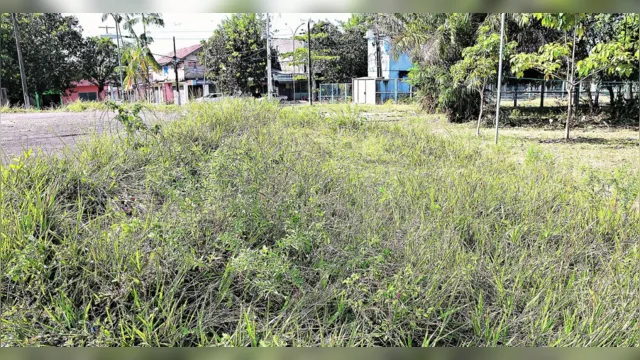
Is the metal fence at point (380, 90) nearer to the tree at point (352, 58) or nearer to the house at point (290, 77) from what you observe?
the tree at point (352, 58)

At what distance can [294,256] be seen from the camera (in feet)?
8.04

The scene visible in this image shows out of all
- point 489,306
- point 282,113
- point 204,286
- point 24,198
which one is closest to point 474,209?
point 489,306

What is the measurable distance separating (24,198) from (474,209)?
2.85 m

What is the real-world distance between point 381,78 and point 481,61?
617 centimetres

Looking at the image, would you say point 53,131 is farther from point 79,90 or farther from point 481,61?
point 79,90

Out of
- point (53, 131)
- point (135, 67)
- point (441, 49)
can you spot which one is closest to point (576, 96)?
point (441, 49)

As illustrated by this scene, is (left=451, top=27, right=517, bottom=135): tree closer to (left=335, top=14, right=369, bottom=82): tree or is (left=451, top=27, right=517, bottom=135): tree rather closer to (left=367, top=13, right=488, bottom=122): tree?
(left=367, top=13, right=488, bottom=122): tree

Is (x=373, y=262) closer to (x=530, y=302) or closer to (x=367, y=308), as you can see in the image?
(x=367, y=308)

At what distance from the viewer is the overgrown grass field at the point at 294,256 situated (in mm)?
1902

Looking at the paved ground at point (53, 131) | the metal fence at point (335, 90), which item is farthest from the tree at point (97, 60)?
the metal fence at point (335, 90)

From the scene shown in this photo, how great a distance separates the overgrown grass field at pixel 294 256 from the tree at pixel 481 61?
6902 millimetres
